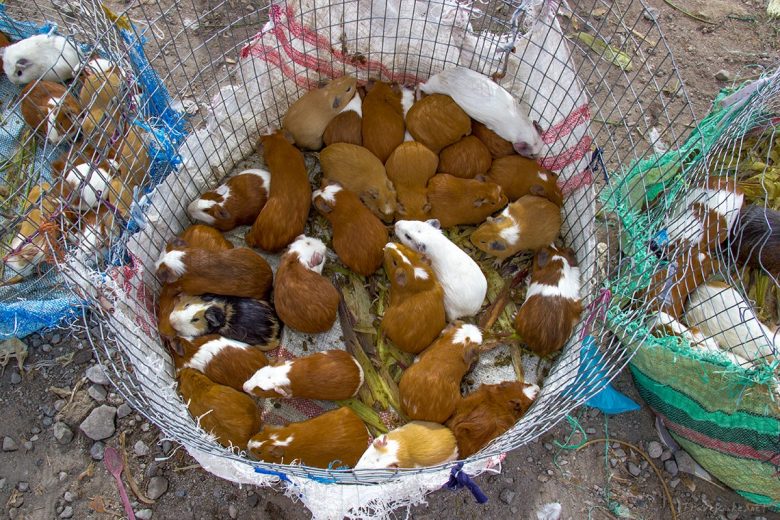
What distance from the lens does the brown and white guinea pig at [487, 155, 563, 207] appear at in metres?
3.44

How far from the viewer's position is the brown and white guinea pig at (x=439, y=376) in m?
2.83

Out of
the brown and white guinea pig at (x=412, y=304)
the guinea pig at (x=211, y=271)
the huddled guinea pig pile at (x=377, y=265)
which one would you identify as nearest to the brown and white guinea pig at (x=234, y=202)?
the huddled guinea pig pile at (x=377, y=265)

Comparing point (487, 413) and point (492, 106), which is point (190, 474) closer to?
point (487, 413)

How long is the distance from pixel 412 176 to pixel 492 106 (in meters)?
0.65

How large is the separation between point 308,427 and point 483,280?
124 centimetres

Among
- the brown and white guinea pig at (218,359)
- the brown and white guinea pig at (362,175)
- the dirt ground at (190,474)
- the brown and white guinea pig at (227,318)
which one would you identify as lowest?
the dirt ground at (190,474)

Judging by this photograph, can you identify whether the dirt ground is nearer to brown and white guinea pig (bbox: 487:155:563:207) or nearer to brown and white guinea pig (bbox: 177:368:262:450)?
brown and white guinea pig (bbox: 177:368:262:450)

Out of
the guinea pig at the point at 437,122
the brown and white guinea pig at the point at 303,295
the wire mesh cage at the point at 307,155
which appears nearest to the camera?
the wire mesh cage at the point at 307,155

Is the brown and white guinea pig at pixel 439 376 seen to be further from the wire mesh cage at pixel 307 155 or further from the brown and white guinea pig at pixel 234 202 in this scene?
the brown and white guinea pig at pixel 234 202

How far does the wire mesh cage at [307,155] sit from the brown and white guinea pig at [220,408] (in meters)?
0.10

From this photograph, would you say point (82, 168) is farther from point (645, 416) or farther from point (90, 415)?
point (645, 416)

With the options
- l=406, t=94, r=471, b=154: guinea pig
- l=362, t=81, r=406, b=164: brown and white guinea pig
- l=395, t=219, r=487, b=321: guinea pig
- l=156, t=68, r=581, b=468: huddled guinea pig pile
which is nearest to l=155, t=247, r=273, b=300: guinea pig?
l=156, t=68, r=581, b=468: huddled guinea pig pile

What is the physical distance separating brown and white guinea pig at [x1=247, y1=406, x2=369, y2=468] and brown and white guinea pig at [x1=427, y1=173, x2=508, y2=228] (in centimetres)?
137

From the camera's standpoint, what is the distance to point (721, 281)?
3.35 meters
